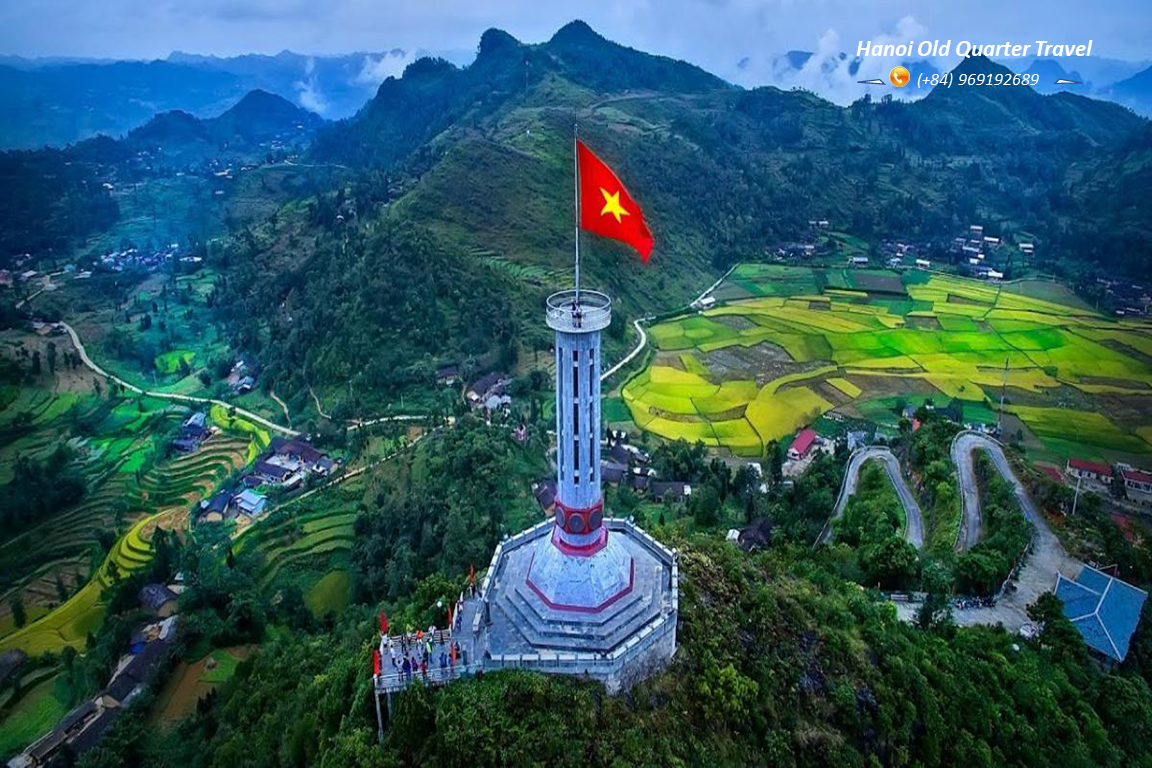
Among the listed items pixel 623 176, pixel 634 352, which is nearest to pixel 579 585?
pixel 634 352

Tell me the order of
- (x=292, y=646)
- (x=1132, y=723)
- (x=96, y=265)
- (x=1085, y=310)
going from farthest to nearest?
(x=96, y=265), (x=1085, y=310), (x=292, y=646), (x=1132, y=723)

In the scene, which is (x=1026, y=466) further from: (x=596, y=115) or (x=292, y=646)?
(x=596, y=115)

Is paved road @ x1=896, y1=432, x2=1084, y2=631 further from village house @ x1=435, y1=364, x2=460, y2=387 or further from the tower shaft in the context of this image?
village house @ x1=435, y1=364, x2=460, y2=387

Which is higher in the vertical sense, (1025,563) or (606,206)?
(606,206)

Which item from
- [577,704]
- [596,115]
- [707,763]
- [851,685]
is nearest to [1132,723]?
→ [851,685]

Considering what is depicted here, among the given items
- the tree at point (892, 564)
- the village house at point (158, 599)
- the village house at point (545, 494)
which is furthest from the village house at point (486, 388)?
the tree at point (892, 564)

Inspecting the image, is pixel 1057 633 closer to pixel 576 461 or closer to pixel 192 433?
pixel 576 461

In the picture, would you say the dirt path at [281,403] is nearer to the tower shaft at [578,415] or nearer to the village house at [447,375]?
the village house at [447,375]
